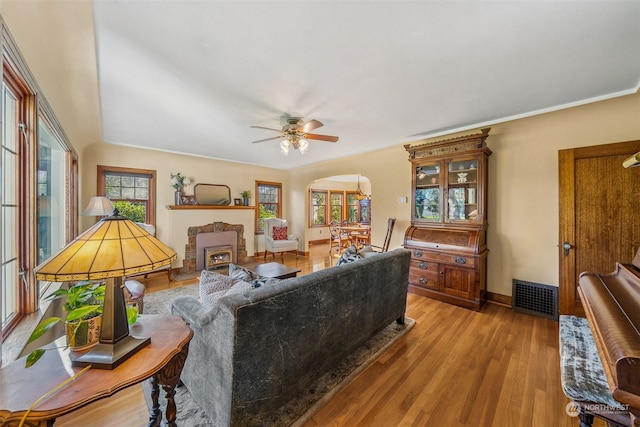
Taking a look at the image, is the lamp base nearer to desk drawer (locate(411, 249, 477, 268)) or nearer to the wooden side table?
the wooden side table

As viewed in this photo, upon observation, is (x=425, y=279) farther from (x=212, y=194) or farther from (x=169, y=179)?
(x=169, y=179)

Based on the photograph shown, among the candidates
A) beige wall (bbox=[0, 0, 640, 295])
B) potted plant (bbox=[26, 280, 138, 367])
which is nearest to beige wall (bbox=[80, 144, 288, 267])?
beige wall (bbox=[0, 0, 640, 295])

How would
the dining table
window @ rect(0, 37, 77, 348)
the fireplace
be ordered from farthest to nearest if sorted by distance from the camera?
the dining table, the fireplace, window @ rect(0, 37, 77, 348)

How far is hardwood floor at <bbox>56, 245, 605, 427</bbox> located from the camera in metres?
1.54

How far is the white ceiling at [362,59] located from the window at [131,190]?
144cm

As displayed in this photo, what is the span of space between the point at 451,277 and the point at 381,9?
10.2 feet

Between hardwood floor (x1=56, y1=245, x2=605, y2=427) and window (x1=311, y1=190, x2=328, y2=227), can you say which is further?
window (x1=311, y1=190, x2=328, y2=227)

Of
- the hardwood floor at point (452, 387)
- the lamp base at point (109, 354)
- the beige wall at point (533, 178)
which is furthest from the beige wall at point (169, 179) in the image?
the beige wall at point (533, 178)

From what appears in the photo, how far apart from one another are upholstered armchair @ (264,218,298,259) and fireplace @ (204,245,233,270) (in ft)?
A: 2.94

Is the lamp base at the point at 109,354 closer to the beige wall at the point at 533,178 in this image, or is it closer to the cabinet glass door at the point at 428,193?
the cabinet glass door at the point at 428,193

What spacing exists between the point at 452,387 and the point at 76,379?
222 centimetres

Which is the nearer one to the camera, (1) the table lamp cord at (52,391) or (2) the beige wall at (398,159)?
(1) the table lamp cord at (52,391)

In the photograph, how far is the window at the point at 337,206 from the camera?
862cm

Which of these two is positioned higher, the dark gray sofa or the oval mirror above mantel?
the oval mirror above mantel
